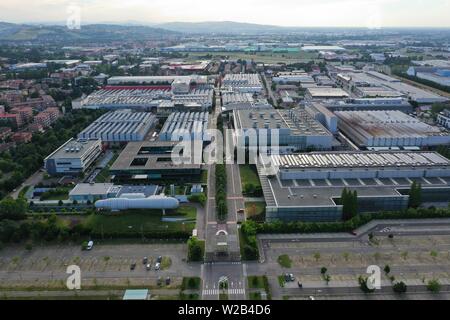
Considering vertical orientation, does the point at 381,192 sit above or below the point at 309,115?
below

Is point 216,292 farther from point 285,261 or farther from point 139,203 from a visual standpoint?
point 139,203

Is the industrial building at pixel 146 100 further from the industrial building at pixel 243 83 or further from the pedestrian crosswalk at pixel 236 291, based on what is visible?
the pedestrian crosswalk at pixel 236 291

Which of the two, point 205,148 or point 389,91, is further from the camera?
point 389,91

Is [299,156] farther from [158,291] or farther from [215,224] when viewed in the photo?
[158,291]

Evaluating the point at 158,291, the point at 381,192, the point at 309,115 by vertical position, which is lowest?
the point at 158,291

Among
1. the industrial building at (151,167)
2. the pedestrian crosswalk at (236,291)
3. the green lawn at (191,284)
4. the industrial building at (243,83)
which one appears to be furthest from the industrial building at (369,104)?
the green lawn at (191,284)

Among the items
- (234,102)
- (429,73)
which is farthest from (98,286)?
(429,73)
